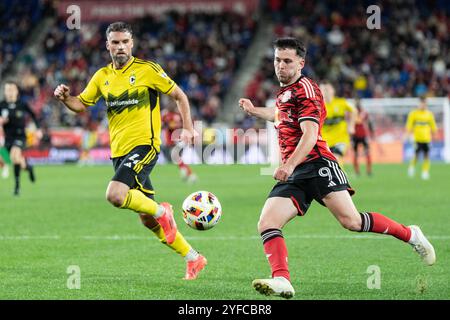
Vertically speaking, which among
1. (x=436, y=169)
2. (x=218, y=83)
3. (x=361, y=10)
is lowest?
(x=436, y=169)

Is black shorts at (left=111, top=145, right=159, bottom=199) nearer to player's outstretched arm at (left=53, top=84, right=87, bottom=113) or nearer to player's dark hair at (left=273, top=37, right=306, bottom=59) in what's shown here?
player's outstretched arm at (left=53, top=84, right=87, bottom=113)

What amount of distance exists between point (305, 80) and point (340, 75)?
2844 cm

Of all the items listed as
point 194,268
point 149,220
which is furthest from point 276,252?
point 149,220

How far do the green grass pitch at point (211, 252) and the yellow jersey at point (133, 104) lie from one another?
1283mm

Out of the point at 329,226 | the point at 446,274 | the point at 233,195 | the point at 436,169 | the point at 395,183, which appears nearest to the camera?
the point at 446,274

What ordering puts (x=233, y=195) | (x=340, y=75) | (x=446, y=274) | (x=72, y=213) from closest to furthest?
1. (x=446, y=274)
2. (x=72, y=213)
3. (x=233, y=195)
4. (x=340, y=75)

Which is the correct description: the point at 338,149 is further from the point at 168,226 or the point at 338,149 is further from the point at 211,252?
the point at 168,226

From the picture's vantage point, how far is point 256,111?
26.2 ft

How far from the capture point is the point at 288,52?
23.6 feet

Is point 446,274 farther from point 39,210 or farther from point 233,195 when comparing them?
point 233,195

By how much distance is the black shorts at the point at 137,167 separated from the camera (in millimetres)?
8148

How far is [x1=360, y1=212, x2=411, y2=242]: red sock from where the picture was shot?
748cm

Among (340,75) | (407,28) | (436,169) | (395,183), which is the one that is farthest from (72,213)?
(407,28)

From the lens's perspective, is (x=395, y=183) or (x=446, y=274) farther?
(x=395, y=183)
